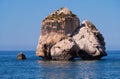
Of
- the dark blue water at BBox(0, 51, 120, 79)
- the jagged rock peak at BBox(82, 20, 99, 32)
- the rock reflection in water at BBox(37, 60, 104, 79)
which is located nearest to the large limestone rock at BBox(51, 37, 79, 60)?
the jagged rock peak at BBox(82, 20, 99, 32)

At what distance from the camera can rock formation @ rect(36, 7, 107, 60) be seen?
106 m

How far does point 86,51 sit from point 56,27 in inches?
365

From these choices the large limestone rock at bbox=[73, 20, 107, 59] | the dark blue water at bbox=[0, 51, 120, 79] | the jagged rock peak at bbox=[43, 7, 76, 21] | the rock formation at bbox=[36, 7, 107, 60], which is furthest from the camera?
the jagged rock peak at bbox=[43, 7, 76, 21]

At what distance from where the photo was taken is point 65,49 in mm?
103875

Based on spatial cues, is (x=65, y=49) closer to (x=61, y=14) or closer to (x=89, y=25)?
(x=89, y=25)

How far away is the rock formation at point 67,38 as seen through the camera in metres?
106

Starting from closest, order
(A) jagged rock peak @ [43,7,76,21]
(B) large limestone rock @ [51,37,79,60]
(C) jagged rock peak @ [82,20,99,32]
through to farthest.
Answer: (B) large limestone rock @ [51,37,79,60] → (C) jagged rock peak @ [82,20,99,32] → (A) jagged rock peak @ [43,7,76,21]

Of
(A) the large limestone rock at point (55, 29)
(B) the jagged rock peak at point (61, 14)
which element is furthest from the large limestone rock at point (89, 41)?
(B) the jagged rock peak at point (61, 14)

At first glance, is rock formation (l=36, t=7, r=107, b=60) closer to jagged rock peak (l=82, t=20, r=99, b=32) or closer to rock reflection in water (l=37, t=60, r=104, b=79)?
jagged rock peak (l=82, t=20, r=99, b=32)

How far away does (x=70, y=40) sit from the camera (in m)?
106

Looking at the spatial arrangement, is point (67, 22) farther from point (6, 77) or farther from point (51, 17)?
point (6, 77)

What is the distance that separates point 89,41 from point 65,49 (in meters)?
7.13

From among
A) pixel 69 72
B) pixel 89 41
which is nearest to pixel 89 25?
pixel 89 41

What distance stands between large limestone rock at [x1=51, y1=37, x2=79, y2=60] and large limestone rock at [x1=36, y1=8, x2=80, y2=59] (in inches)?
126
